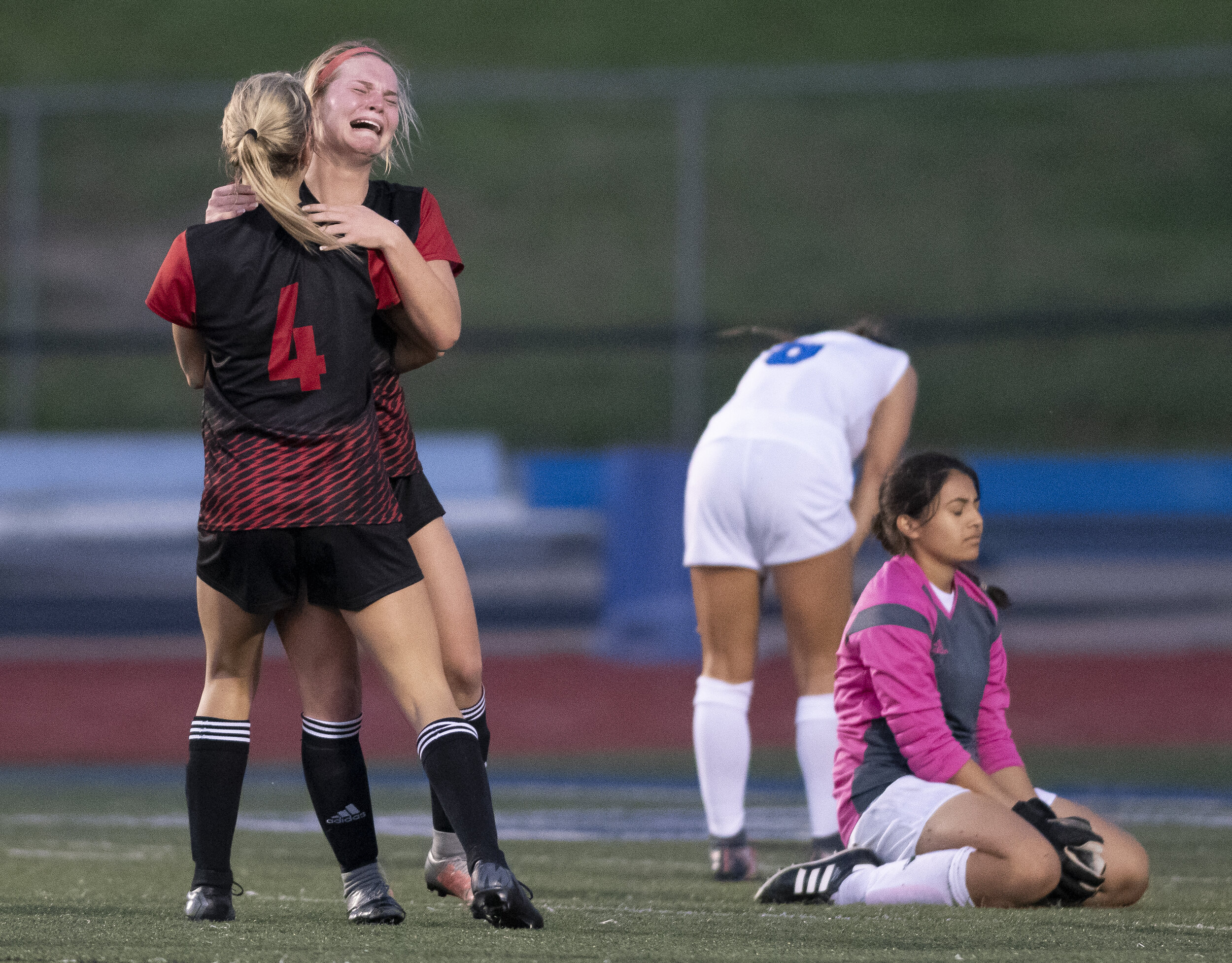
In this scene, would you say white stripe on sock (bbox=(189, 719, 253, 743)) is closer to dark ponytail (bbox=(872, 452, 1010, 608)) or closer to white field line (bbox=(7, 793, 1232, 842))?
dark ponytail (bbox=(872, 452, 1010, 608))

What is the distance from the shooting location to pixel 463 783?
12.4 feet

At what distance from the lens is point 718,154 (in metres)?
25.2

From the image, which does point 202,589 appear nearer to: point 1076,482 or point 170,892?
point 170,892

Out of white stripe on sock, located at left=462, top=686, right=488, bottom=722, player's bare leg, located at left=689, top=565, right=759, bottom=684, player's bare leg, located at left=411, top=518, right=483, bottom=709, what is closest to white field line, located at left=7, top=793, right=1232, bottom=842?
player's bare leg, located at left=689, top=565, right=759, bottom=684

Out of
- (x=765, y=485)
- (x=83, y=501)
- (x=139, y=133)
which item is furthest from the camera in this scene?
(x=139, y=133)

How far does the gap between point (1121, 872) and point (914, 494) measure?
3.31 feet

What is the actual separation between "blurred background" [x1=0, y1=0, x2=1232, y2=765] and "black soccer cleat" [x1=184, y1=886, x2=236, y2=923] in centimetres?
555

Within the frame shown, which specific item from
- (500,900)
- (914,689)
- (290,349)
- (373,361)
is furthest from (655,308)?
(500,900)

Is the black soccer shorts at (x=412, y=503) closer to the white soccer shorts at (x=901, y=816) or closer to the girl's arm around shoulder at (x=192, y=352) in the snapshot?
the girl's arm around shoulder at (x=192, y=352)

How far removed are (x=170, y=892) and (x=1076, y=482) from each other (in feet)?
50.2

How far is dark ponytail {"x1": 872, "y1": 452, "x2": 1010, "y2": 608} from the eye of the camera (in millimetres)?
4668

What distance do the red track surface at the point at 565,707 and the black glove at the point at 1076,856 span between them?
4.98m

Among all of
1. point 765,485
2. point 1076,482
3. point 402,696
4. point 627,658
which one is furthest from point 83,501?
point 402,696

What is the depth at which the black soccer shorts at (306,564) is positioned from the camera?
3.79 m
